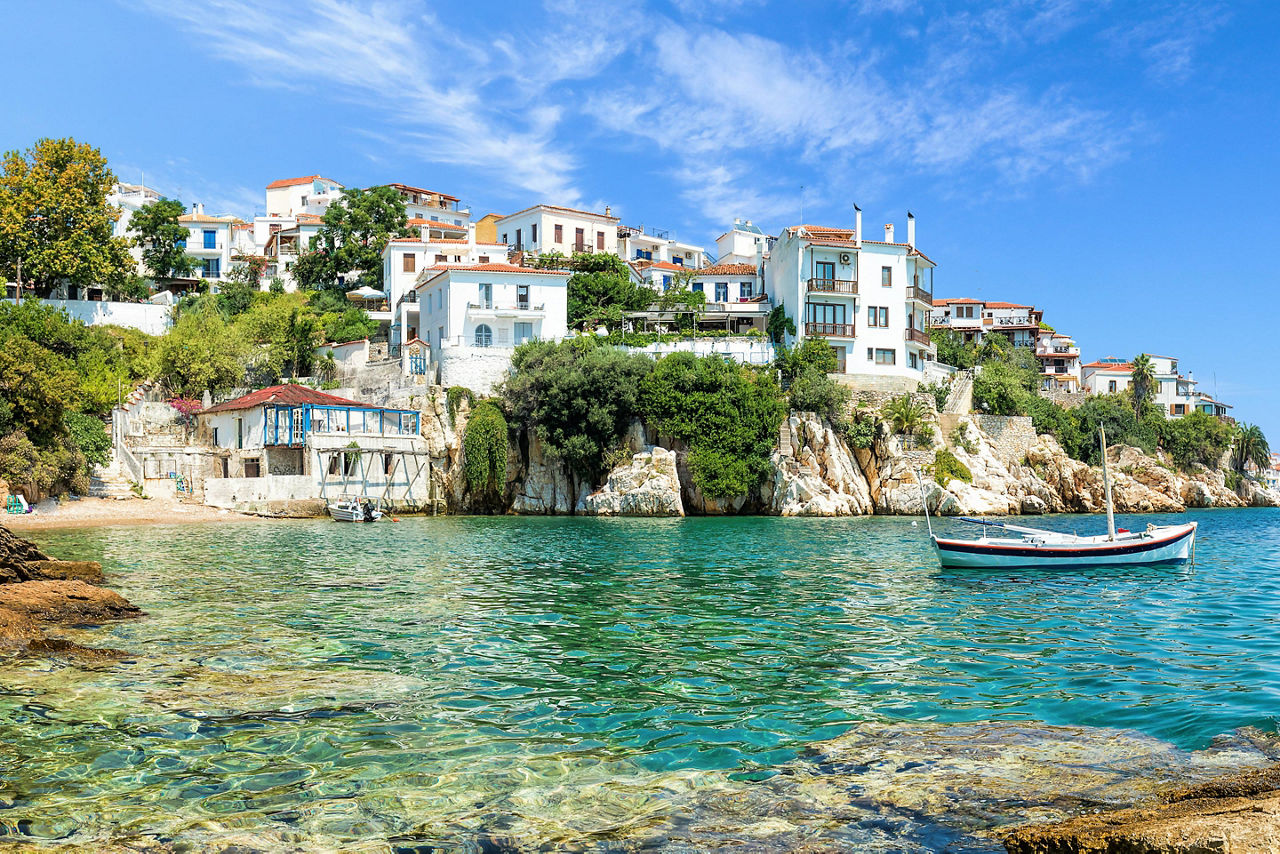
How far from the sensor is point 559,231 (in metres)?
78.7

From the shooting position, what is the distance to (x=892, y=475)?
178 feet

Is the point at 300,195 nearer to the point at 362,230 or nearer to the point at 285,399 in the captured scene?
the point at 362,230

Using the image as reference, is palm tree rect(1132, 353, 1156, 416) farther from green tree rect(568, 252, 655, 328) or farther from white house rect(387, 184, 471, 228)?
white house rect(387, 184, 471, 228)

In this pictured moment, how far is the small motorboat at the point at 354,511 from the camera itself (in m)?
45.3

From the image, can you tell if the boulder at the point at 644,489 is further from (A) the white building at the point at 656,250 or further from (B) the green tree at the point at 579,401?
(A) the white building at the point at 656,250

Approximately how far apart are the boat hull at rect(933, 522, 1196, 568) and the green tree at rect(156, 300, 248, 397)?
4860cm

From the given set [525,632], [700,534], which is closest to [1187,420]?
[700,534]

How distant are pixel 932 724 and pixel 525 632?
7718 mm

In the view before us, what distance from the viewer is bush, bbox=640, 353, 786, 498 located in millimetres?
51656

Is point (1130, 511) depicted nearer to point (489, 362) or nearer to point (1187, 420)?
point (1187, 420)

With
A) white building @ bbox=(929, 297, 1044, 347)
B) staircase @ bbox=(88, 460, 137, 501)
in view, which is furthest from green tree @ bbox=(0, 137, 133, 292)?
white building @ bbox=(929, 297, 1044, 347)

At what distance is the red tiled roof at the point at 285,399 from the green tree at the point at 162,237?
28.1m

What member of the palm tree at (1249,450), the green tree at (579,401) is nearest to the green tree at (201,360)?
the green tree at (579,401)

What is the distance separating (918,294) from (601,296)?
2396 centimetres
